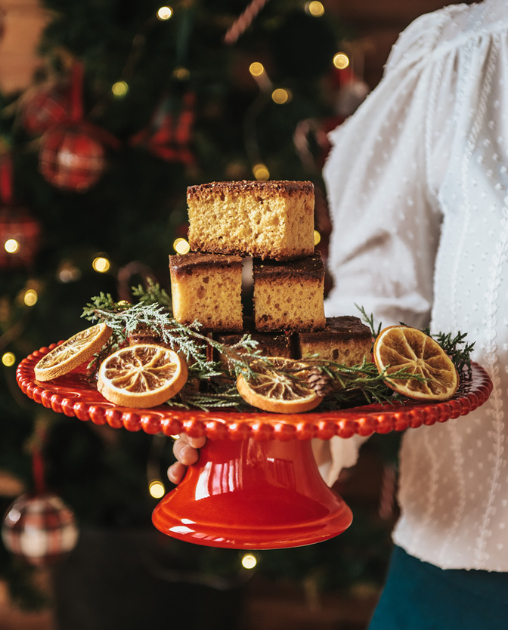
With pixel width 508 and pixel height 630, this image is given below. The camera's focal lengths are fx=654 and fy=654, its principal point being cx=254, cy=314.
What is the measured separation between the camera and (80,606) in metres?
2.30

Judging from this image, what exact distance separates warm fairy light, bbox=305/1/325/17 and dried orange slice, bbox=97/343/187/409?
1612mm

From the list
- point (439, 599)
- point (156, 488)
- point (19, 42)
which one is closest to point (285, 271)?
point (439, 599)

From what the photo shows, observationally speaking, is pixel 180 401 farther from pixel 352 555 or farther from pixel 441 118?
pixel 352 555

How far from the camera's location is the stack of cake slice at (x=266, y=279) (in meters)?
0.93

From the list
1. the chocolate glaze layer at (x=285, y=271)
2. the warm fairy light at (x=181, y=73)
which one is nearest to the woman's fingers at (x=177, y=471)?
the chocolate glaze layer at (x=285, y=271)

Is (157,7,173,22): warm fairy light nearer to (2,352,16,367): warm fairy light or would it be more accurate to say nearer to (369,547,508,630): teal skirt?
(2,352,16,367): warm fairy light

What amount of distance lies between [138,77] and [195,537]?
1.52 meters

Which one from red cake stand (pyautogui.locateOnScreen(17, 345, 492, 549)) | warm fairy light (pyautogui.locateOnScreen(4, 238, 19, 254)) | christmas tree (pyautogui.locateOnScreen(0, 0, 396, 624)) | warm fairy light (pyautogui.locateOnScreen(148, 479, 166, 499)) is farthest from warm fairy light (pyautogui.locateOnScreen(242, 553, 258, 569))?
red cake stand (pyautogui.locateOnScreen(17, 345, 492, 549))

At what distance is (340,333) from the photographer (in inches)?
36.6

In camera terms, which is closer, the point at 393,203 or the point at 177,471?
the point at 177,471

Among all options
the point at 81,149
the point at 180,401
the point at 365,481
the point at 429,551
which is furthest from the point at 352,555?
the point at 180,401

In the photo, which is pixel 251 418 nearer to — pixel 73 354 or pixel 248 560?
pixel 73 354

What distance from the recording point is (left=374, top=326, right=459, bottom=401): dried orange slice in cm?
80

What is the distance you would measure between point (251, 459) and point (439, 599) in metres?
0.45
